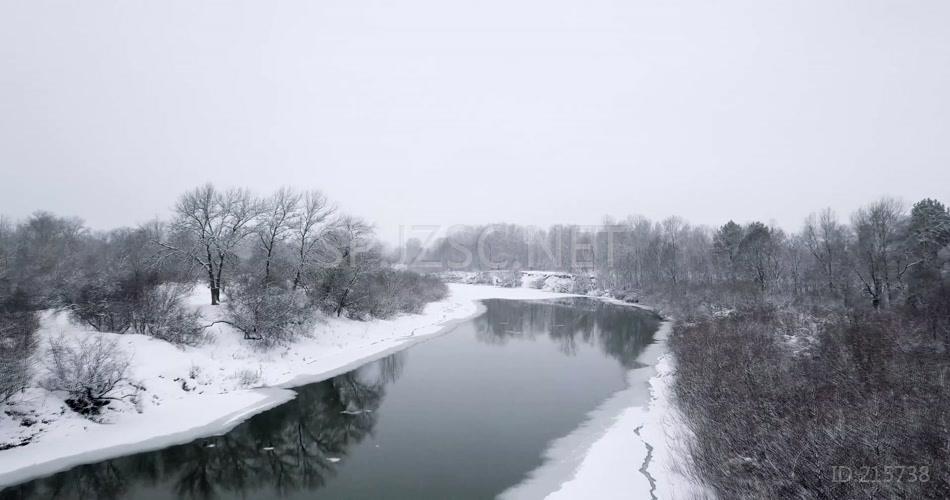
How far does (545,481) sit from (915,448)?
6.97 metres

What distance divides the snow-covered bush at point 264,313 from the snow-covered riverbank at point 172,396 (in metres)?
0.67

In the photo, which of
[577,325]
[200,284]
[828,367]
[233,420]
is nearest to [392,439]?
[233,420]

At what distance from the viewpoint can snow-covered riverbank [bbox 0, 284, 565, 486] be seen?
37.1ft

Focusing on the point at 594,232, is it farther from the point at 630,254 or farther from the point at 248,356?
the point at 248,356

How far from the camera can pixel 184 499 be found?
9742 millimetres

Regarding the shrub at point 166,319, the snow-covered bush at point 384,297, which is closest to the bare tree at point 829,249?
the snow-covered bush at point 384,297

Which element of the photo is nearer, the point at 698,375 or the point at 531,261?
the point at 698,375

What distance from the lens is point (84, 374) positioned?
12594 mm

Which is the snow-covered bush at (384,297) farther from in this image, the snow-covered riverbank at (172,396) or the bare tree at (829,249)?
the bare tree at (829,249)

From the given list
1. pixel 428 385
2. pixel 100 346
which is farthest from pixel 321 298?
pixel 100 346

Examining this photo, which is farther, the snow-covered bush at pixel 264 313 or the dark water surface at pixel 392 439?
the snow-covered bush at pixel 264 313

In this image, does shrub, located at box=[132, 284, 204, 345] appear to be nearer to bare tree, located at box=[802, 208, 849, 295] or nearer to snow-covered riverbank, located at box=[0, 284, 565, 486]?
snow-covered riverbank, located at box=[0, 284, 565, 486]

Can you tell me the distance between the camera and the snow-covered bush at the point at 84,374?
490 inches

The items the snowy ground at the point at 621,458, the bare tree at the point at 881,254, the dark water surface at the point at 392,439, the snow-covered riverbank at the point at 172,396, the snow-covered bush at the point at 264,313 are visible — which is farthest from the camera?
the bare tree at the point at 881,254
